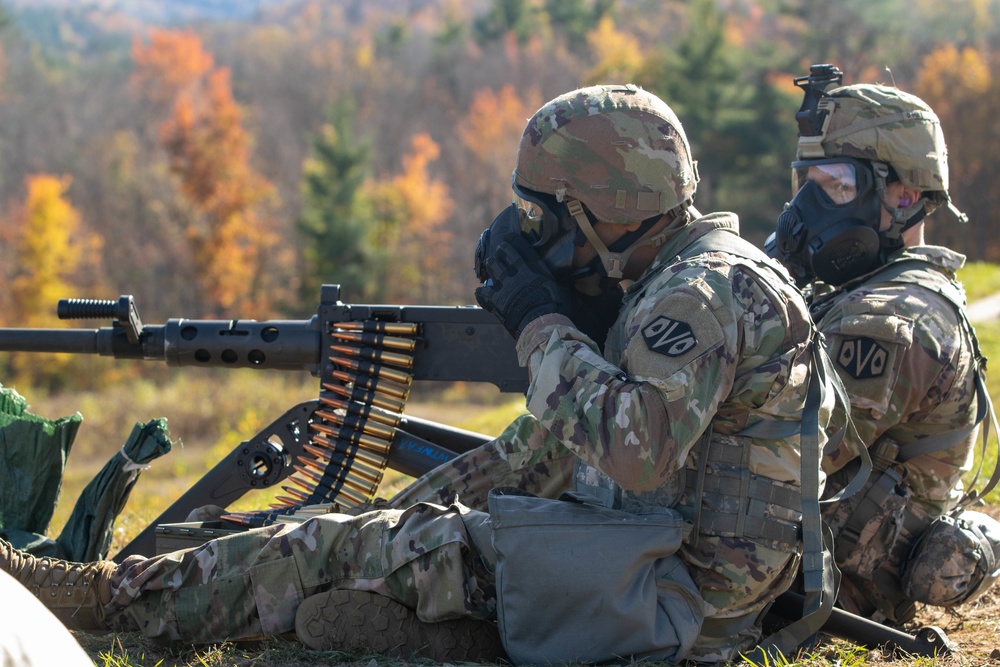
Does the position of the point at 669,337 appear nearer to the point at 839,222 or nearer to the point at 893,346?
the point at 893,346

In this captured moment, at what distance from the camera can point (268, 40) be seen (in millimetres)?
101812

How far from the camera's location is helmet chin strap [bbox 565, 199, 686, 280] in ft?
13.5

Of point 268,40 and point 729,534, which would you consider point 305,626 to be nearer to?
point 729,534

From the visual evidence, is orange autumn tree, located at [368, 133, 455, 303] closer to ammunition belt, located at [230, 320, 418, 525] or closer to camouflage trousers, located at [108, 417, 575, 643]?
ammunition belt, located at [230, 320, 418, 525]

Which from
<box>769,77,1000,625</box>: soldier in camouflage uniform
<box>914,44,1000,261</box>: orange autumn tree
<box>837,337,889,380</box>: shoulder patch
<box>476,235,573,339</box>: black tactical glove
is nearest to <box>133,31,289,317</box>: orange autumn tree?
<box>914,44,1000,261</box>: orange autumn tree

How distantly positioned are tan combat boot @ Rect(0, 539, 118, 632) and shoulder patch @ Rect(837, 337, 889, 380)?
3115 millimetres

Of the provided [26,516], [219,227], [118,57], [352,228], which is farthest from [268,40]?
[26,516]

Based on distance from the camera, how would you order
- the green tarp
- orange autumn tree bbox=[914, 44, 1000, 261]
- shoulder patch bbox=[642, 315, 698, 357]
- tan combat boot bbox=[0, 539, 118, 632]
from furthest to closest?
orange autumn tree bbox=[914, 44, 1000, 261]
the green tarp
tan combat boot bbox=[0, 539, 118, 632]
shoulder patch bbox=[642, 315, 698, 357]

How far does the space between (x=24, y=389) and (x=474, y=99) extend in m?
45.0

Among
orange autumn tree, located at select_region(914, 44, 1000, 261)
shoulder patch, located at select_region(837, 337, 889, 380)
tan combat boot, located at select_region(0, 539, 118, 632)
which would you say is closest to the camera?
tan combat boot, located at select_region(0, 539, 118, 632)

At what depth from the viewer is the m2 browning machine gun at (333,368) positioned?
18.7 feet

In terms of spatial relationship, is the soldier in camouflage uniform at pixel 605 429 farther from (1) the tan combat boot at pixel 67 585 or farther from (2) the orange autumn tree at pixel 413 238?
(2) the orange autumn tree at pixel 413 238

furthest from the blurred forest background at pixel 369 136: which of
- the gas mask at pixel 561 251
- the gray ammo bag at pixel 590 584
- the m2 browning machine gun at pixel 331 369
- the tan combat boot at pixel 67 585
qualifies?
the tan combat boot at pixel 67 585

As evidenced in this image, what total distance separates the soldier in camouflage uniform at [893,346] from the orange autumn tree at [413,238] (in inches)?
1794
